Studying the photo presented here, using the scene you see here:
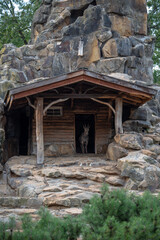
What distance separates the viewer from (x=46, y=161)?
12.8 m

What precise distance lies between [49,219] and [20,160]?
30.0 ft

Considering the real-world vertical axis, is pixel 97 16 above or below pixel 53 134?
above

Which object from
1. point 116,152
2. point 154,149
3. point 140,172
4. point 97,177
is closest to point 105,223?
point 140,172

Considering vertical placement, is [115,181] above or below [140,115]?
below

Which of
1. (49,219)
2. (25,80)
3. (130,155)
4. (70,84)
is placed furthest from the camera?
(25,80)

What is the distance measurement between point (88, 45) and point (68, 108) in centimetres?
690

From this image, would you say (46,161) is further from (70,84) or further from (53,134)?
(70,84)

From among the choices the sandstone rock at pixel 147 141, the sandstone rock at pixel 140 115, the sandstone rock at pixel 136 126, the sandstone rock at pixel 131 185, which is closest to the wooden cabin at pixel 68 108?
the sandstone rock at pixel 140 115

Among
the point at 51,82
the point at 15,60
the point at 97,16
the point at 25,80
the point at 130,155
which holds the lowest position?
the point at 130,155

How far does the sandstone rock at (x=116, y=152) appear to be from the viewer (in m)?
11.7

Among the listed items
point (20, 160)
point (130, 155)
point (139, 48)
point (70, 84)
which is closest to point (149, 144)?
point (130, 155)

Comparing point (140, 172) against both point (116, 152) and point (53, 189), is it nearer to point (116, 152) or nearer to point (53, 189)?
point (116, 152)

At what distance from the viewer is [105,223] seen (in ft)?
13.9

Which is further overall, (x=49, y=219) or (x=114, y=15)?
(x=114, y=15)
